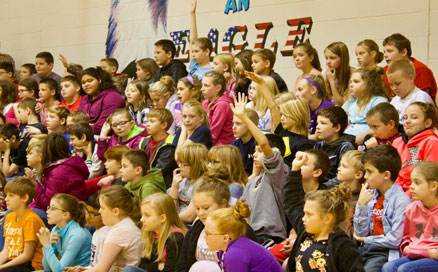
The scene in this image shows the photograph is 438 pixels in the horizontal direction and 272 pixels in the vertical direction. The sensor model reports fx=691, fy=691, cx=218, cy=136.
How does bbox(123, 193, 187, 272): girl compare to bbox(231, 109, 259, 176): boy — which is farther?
bbox(231, 109, 259, 176): boy

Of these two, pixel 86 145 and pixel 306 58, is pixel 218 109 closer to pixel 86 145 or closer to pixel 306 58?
pixel 306 58

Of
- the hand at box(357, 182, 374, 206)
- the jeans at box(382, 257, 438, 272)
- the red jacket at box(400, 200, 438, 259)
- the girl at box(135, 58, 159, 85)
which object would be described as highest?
the girl at box(135, 58, 159, 85)

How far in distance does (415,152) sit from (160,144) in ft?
7.86

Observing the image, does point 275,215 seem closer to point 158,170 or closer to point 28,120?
point 158,170

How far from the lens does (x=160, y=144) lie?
631cm

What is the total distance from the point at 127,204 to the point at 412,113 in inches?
85.0

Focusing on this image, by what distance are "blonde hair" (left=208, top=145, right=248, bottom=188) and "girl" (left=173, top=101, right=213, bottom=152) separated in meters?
0.90

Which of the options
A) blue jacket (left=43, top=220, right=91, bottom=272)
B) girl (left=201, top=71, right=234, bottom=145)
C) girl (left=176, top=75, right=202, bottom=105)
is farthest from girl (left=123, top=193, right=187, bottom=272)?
girl (left=176, top=75, right=202, bottom=105)

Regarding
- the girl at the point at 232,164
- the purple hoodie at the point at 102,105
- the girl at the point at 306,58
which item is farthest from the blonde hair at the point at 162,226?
the purple hoodie at the point at 102,105

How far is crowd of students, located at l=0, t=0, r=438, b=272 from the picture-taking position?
4156mm

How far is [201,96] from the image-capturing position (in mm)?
7289

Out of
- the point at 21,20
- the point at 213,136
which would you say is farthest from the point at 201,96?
the point at 21,20

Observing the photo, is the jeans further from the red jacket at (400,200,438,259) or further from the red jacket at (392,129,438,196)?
the red jacket at (392,129,438,196)

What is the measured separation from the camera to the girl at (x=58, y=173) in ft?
19.7
